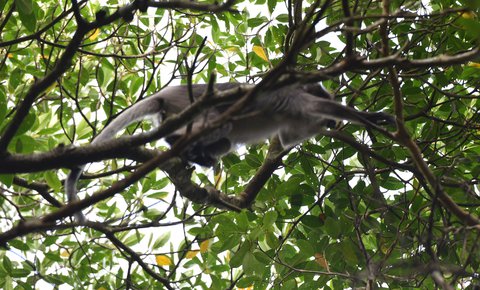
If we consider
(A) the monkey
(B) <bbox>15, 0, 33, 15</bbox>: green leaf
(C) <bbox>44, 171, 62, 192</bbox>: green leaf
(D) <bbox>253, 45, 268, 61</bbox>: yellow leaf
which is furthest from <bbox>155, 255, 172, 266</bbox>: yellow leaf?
(B) <bbox>15, 0, 33, 15</bbox>: green leaf

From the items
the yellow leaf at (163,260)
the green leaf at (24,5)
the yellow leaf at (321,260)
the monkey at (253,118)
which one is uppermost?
the green leaf at (24,5)

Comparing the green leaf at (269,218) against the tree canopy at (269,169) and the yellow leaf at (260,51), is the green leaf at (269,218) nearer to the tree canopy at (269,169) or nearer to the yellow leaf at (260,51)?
the tree canopy at (269,169)

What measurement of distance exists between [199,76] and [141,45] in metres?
0.73

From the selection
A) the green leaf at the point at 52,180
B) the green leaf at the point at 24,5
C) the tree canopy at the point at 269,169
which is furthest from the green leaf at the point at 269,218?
the green leaf at the point at 24,5

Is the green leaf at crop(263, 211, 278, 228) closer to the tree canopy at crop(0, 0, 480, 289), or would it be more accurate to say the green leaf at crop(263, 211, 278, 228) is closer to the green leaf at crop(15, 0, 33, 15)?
the tree canopy at crop(0, 0, 480, 289)

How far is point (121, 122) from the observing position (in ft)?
13.9

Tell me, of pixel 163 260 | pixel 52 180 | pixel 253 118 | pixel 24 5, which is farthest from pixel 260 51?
pixel 52 180

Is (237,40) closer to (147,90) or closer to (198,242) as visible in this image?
(147,90)

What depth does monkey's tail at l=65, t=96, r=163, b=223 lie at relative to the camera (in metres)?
3.90

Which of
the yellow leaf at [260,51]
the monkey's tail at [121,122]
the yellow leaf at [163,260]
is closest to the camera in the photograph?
the monkey's tail at [121,122]

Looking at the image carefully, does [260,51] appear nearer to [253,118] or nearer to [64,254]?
[253,118]

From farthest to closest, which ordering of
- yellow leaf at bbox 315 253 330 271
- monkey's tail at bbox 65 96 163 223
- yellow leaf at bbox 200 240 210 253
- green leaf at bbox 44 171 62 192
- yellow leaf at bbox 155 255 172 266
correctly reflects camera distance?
1. yellow leaf at bbox 155 255 172 266
2. yellow leaf at bbox 200 240 210 253
3. yellow leaf at bbox 315 253 330 271
4. green leaf at bbox 44 171 62 192
5. monkey's tail at bbox 65 96 163 223

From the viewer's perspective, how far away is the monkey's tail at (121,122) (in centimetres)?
390

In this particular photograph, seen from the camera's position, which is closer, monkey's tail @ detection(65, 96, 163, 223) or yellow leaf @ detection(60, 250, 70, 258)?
monkey's tail @ detection(65, 96, 163, 223)
